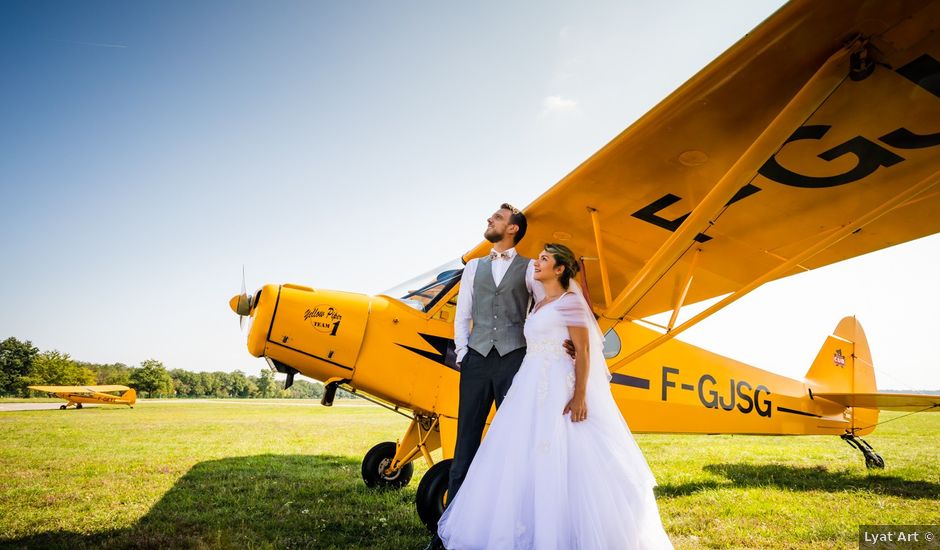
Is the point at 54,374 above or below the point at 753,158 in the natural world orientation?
below

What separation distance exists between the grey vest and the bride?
0.12 meters

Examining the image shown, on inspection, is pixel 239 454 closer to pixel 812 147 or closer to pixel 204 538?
pixel 204 538

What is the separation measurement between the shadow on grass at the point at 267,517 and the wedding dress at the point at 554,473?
4.32 ft

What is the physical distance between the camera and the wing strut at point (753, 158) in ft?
7.30

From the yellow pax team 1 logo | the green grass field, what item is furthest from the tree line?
the yellow pax team 1 logo

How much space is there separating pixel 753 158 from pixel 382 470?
15.8 ft

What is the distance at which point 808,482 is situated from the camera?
5855mm

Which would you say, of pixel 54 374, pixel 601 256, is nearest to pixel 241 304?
pixel 601 256

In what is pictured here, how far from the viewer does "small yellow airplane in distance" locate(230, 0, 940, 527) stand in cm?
227

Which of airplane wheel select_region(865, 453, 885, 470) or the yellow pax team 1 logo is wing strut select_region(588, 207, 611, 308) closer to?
the yellow pax team 1 logo

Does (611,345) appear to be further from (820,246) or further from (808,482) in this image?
(808,482)

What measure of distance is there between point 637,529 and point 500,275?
1513 millimetres

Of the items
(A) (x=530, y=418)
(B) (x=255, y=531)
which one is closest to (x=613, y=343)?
(A) (x=530, y=418)

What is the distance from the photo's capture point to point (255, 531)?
3.42 meters
